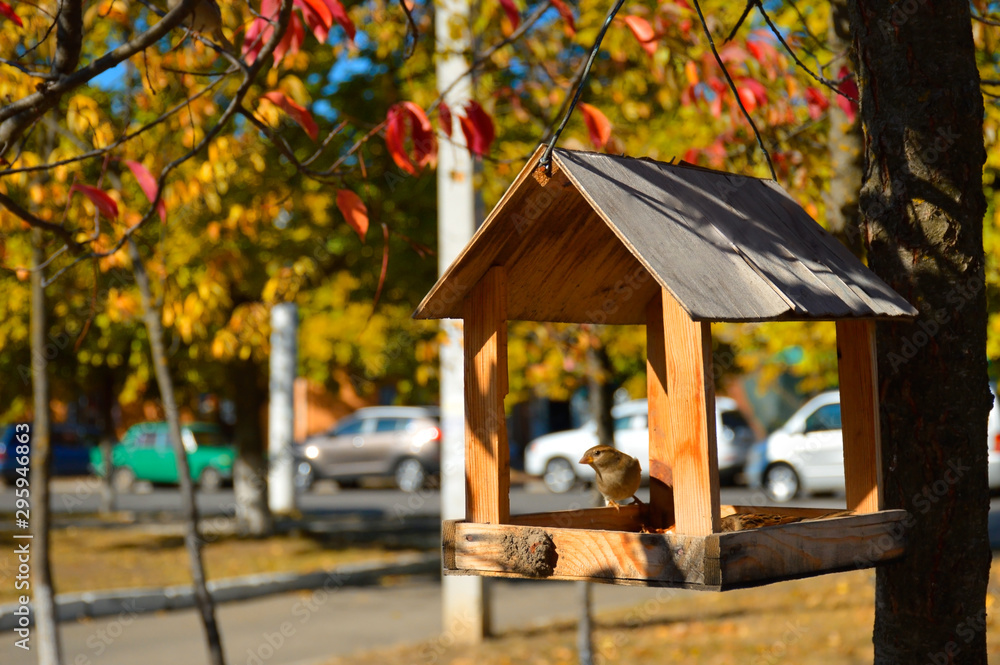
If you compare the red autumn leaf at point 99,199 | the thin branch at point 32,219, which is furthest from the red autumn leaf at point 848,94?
the thin branch at point 32,219

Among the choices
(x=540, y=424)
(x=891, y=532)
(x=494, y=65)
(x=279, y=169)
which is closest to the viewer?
(x=891, y=532)

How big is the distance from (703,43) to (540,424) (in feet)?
105

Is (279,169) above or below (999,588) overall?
above

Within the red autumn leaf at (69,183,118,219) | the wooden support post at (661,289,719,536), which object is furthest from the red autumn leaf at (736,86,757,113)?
the red autumn leaf at (69,183,118,219)

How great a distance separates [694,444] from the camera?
2275 mm

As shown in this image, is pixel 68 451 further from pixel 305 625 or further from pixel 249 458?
pixel 305 625

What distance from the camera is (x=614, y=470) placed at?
9.37 ft

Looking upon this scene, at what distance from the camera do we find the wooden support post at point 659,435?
316cm

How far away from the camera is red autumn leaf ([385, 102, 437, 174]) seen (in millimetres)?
3566

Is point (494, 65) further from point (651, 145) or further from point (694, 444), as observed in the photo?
point (694, 444)

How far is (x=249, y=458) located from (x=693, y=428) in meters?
13.2

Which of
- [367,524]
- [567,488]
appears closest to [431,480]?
[567,488]

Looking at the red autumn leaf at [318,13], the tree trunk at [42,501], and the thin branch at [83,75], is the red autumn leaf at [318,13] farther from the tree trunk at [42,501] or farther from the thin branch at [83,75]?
the tree trunk at [42,501]

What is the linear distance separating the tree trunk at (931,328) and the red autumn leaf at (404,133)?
1552 mm
